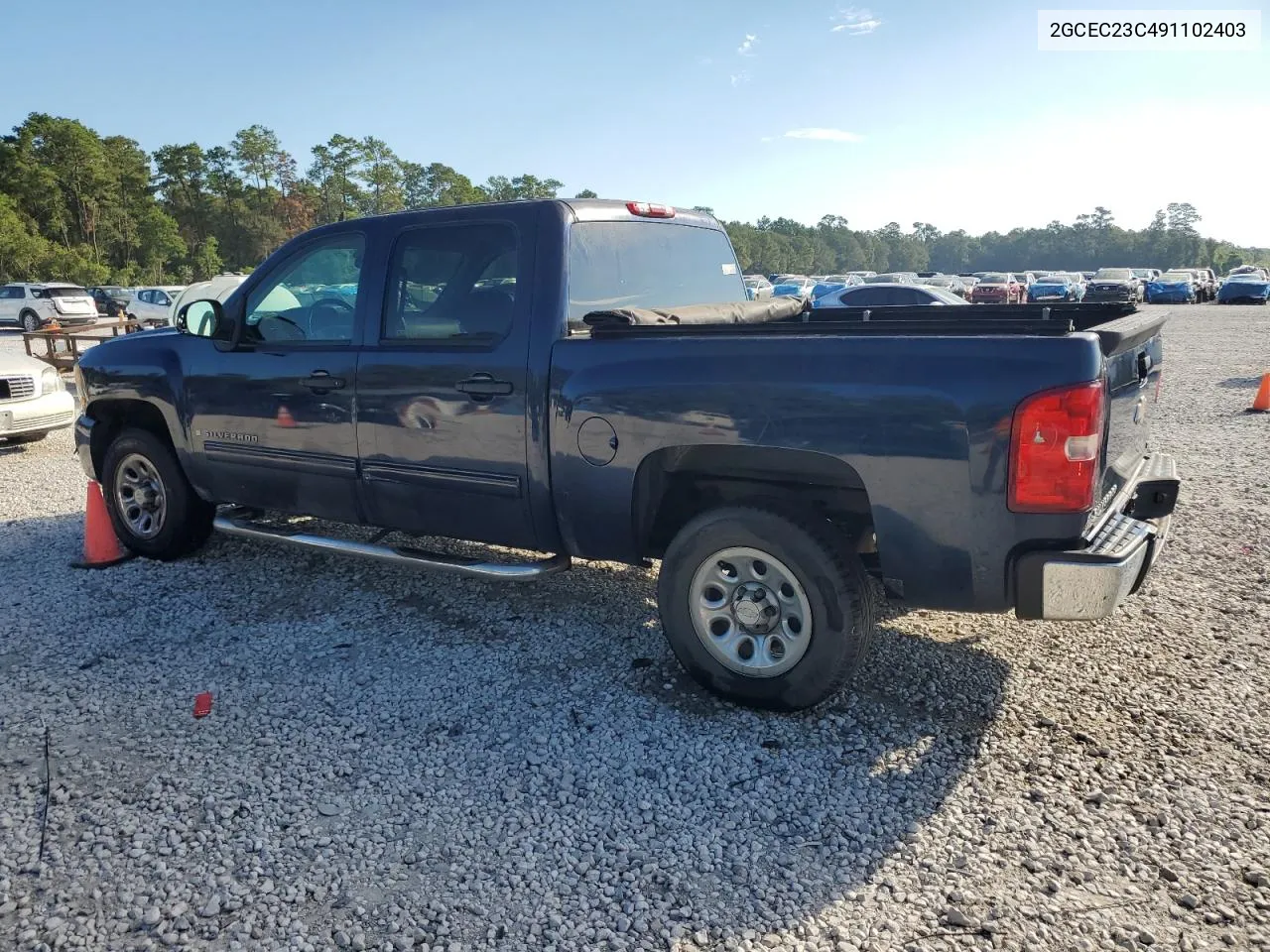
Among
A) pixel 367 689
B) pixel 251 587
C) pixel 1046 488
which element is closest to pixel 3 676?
pixel 251 587

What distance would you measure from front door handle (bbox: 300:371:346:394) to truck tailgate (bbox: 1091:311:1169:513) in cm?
334

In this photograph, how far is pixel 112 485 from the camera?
5.72 meters

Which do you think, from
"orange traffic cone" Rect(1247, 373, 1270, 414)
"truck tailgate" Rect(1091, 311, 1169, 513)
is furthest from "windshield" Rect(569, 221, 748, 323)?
"orange traffic cone" Rect(1247, 373, 1270, 414)

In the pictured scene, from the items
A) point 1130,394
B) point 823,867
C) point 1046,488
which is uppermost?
point 1130,394

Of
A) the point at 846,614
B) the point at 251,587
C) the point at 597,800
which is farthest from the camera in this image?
the point at 251,587

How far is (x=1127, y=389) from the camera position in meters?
3.43

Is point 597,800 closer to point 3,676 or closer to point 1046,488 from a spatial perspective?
point 1046,488

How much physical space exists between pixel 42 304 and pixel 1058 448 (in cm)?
3582

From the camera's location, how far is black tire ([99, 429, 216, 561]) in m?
5.43

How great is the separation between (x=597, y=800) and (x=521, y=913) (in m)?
0.59

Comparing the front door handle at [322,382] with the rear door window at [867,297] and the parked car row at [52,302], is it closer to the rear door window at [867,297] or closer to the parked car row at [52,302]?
the rear door window at [867,297]

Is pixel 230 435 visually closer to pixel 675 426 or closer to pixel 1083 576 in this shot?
pixel 675 426

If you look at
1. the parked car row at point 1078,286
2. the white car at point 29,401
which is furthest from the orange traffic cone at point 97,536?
the parked car row at point 1078,286

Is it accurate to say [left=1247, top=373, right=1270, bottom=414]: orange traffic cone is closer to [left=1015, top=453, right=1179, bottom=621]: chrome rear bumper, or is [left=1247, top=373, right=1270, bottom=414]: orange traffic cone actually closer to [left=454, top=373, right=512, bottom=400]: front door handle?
[left=1015, top=453, right=1179, bottom=621]: chrome rear bumper
